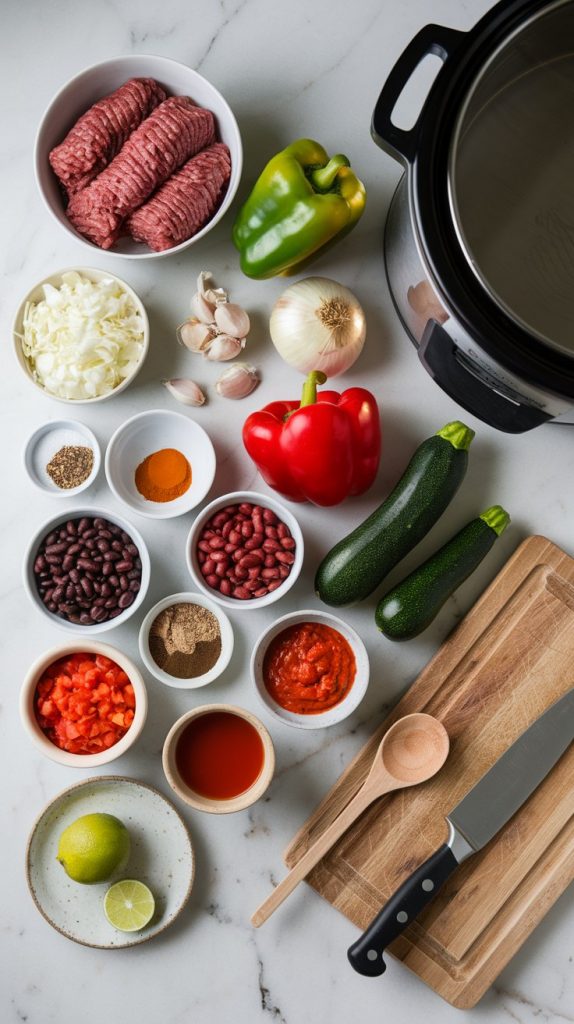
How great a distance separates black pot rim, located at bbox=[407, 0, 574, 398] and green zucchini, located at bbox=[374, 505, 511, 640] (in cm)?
47

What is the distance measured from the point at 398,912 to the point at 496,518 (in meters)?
0.74

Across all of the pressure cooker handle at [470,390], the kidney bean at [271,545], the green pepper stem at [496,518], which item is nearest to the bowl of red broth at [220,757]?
the kidney bean at [271,545]

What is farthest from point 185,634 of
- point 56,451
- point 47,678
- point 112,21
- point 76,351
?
point 112,21

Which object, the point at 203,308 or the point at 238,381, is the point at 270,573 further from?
the point at 203,308

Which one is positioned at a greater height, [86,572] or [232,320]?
[232,320]

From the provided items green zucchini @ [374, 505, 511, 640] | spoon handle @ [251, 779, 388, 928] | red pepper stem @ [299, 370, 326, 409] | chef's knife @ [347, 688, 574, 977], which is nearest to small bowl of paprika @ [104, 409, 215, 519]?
red pepper stem @ [299, 370, 326, 409]

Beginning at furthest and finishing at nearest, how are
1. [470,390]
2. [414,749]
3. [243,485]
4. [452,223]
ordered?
[243,485], [414,749], [470,390], [452,223]

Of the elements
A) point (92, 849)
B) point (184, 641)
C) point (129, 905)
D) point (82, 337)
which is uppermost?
point (82, 337)

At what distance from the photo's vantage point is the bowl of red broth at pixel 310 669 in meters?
1.54

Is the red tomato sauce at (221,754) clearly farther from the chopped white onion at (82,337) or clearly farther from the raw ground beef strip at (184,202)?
the raw ground beef strip at (184,202)

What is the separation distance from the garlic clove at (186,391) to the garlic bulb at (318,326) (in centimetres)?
18

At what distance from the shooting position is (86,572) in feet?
5.02

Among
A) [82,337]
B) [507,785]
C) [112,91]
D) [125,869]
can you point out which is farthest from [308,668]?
[112,91]

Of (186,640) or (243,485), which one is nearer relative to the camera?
(186,640)
